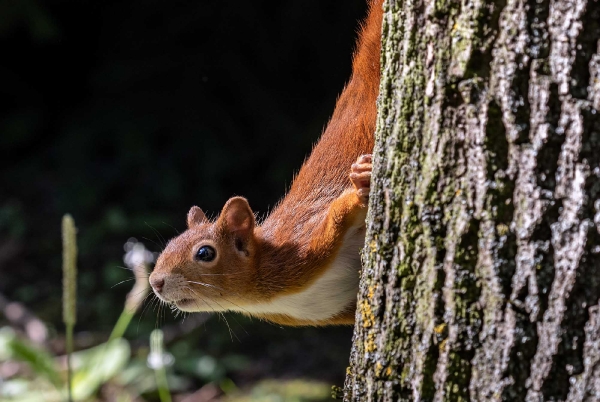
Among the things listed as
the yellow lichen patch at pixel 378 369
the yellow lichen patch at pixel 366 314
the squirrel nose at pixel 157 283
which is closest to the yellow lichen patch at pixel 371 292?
the yellow lichen patch at pixel 366 314

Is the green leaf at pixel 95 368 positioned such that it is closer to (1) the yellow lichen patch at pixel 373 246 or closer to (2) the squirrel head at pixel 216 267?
(2) the squirrel head at pixel 216 267

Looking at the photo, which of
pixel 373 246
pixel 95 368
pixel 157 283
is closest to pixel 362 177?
pixel 373 246

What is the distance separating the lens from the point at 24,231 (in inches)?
223

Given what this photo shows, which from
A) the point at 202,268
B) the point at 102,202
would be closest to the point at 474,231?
the point at 202,268

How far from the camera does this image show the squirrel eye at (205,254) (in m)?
2.40

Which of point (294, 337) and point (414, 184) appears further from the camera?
point (294, 337)

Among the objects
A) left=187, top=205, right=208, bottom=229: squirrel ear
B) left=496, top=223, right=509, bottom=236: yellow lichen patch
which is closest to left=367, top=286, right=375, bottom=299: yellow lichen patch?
left=496, top=223, right=509, bottom=236: yellow lichen patch

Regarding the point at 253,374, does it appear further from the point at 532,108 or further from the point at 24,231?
the point at 532,108

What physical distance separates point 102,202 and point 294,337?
74.6 inches

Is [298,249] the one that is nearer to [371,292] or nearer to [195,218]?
[195,218]

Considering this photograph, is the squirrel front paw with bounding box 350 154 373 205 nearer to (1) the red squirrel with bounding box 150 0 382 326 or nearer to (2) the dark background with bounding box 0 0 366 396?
(1) the red squirrel with bounding box 150 0 382 326

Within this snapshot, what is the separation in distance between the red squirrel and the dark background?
101 inches

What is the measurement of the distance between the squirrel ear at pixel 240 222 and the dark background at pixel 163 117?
8.49 feet

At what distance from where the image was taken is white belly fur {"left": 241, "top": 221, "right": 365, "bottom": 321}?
2156 mm
